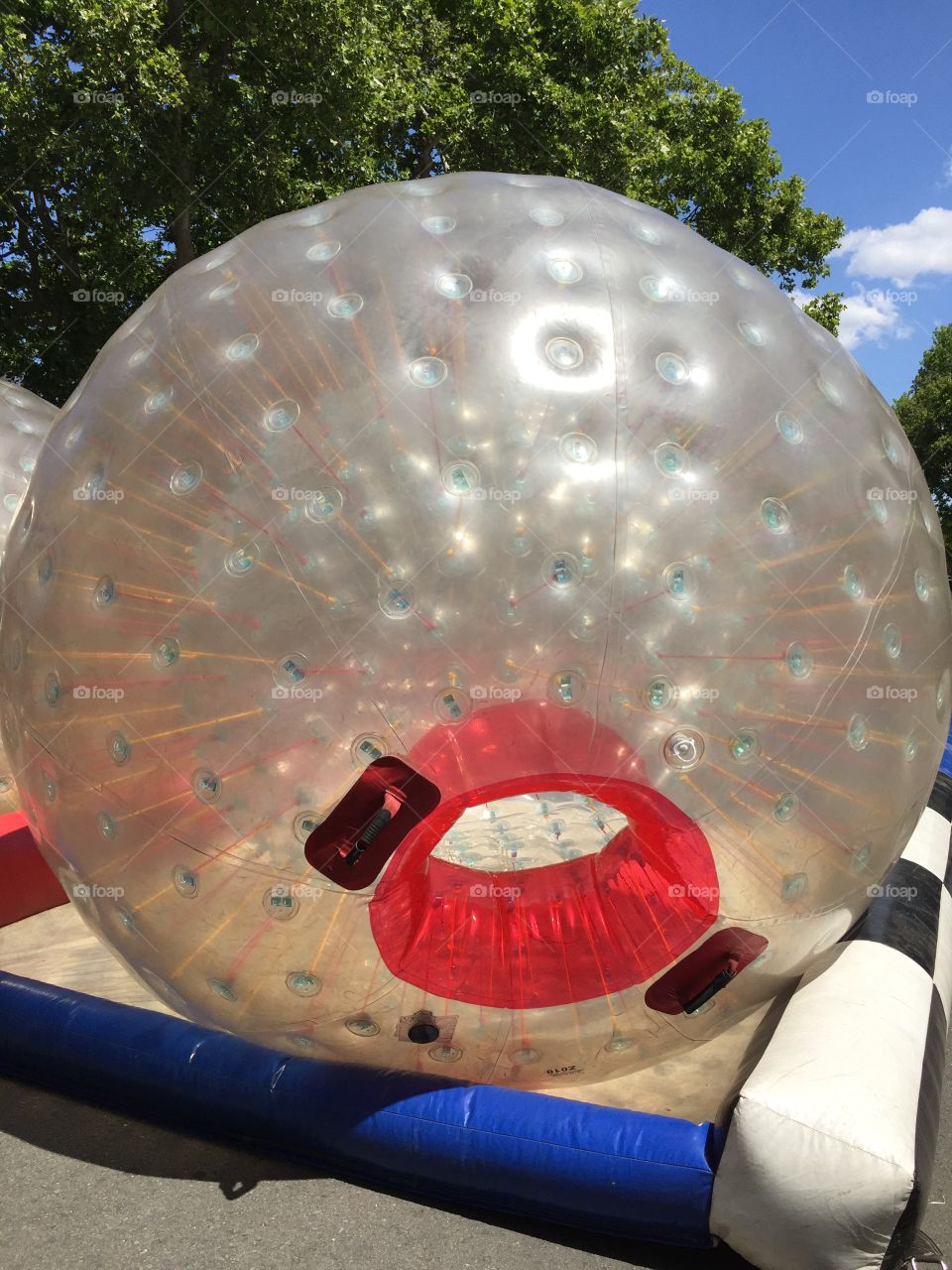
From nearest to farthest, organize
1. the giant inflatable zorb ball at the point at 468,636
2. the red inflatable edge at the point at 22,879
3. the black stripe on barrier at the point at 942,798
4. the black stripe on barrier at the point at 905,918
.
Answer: the giant inflatable zorb ball at the point at 468,636, the black stripe on barrier at the point at 905,918, the red inflatable edge at the point at 22,879, the black stripe on barrier at the point at 942,798

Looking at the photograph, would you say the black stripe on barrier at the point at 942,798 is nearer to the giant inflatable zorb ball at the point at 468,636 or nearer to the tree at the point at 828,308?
the giant inflatable zorb ball at the point at 468,636

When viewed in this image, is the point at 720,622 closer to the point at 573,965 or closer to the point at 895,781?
the point at 895,781

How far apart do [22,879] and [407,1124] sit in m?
2.31

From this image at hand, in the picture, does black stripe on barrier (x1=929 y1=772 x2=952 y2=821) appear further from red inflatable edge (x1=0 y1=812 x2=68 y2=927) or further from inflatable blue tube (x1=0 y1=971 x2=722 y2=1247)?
red inflatable edge (x1=0 y1=812 x2=68 y2=927)

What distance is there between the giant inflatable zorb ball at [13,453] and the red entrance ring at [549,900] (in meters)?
2.94

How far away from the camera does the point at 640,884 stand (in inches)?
108

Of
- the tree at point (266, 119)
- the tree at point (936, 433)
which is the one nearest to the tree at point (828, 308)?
the tree at point (266, 119)

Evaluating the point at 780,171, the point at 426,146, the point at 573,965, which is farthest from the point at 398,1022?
the point at 780,171

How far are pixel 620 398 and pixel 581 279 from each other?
15.1 inches

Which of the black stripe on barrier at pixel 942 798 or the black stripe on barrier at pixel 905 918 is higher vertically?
the black stripe on barrier at pixel 942 798

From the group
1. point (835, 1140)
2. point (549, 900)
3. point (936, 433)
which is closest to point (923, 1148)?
point (835, 1140)

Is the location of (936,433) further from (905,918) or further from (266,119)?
(905,918)

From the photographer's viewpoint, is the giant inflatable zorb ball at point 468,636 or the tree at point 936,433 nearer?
the giant inflatable zorb ball at point 468,636

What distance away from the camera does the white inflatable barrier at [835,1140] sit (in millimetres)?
2436
